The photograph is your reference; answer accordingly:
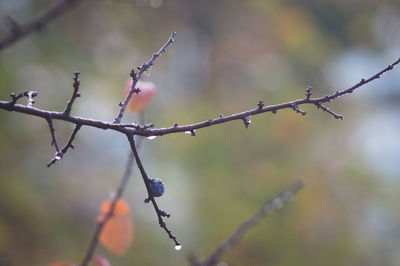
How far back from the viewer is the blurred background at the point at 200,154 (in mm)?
2447

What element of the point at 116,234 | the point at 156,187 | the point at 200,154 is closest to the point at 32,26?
the point at 156,187

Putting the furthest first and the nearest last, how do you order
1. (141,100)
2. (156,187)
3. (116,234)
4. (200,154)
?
(200,154) → (116,234) → (141,100) → (156,187)

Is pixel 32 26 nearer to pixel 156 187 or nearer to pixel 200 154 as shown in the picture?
pixel 156 187

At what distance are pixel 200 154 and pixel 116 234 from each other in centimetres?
170

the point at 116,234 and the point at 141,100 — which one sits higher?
the point at 141,100

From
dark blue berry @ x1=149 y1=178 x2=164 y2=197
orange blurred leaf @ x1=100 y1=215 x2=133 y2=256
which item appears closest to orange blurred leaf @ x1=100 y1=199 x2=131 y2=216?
orange blurred leaf @ x1=100 y1=215 x2=133 y2=256

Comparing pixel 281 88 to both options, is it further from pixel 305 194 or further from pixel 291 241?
pixel 291 241

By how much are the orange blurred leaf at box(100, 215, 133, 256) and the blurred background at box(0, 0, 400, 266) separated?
66 cm

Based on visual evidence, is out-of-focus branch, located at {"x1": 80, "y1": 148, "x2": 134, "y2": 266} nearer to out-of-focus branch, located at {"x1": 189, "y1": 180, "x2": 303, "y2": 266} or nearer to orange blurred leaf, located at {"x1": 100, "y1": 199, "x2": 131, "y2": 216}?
orange blurred leaf, located at {"x1": 100, "y1": 199, "x2": 131, "y2": 216}

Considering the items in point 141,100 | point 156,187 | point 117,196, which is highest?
point 141,100

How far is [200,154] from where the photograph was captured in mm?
2916

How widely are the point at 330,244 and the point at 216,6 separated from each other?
275cm

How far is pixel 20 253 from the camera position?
7.65 feet

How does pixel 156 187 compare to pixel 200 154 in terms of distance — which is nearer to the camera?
pixel 156 187
